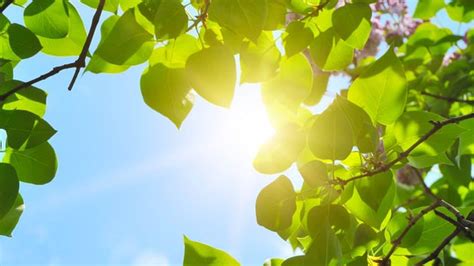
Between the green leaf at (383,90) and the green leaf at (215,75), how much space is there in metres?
0.13

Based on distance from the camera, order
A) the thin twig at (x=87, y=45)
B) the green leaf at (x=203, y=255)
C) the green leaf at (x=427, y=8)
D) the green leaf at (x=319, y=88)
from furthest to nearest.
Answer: the green leaf at (x=427, y=8)
the green leaf at (x=319, y=88)
the thin twig at (x=87, y=45)
the green leaf at (x=203, y=255)

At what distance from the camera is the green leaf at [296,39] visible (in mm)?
676

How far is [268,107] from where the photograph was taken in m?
0.69

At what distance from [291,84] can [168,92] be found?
15 centimetres

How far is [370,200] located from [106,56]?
0.33 m

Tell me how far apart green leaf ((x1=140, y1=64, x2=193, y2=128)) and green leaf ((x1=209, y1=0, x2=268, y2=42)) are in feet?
0.34

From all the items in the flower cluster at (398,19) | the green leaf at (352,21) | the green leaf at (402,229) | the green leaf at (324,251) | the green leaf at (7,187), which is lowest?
the flower cluster at (398,19)

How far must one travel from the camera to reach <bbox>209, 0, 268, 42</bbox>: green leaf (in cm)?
57

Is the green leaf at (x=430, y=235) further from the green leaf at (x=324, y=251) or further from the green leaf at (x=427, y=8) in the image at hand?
the green leaf at (x=427, y=8)

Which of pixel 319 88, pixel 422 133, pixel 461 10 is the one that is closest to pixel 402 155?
pixel 422 133

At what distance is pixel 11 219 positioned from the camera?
64 centimetres

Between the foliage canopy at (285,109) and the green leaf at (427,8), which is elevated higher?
the foliage canopy at (285,109)

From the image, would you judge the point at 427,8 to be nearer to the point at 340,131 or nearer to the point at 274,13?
the point at 274,13

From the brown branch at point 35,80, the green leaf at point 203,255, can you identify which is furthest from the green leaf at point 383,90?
the brown branch at point 35,80
